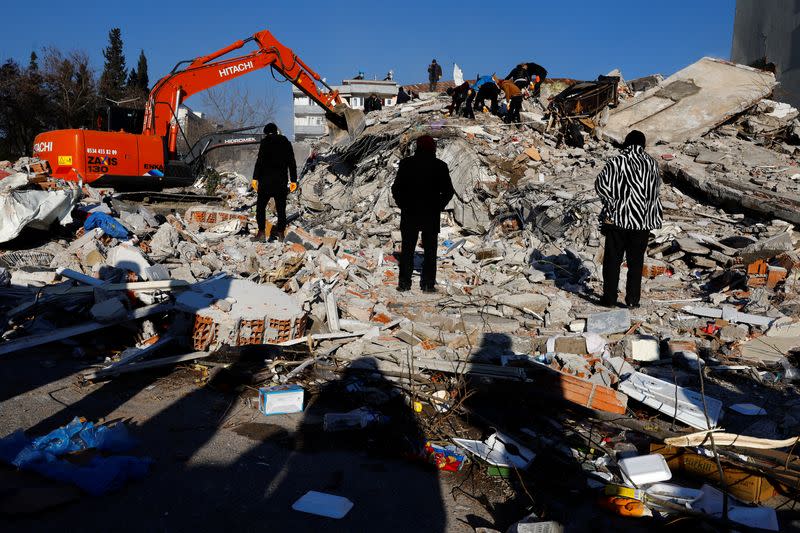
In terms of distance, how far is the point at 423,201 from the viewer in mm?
6672

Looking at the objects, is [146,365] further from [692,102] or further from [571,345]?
[692,102]

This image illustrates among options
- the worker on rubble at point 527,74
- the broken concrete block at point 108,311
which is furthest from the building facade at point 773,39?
the broken concrete block at point 108,311

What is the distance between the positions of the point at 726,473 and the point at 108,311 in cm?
438

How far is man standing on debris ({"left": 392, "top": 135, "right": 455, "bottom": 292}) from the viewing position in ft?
21.9

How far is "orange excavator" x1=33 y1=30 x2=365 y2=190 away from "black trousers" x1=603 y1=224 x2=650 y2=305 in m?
8.44

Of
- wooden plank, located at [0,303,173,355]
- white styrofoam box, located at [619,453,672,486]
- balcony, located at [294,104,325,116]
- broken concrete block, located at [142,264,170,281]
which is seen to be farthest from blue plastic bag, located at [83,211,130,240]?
balcony, located at [294,104,325,116]

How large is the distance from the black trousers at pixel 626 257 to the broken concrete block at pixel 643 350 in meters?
1.21

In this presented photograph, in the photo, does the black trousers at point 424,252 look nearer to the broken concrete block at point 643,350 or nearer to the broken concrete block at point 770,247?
the broken concrete block at point 643,350

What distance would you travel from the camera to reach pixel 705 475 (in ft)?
10.2

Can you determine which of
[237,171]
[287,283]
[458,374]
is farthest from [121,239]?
[237,171]

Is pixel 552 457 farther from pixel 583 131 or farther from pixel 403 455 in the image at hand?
pixel 583 131

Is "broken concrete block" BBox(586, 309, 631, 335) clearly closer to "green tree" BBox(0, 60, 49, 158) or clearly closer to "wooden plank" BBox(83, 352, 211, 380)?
"wooden plank" BBox(83, 352, 211, 380)

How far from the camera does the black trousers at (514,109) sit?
45.1 ft

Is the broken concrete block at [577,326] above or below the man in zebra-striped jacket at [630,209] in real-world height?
below
